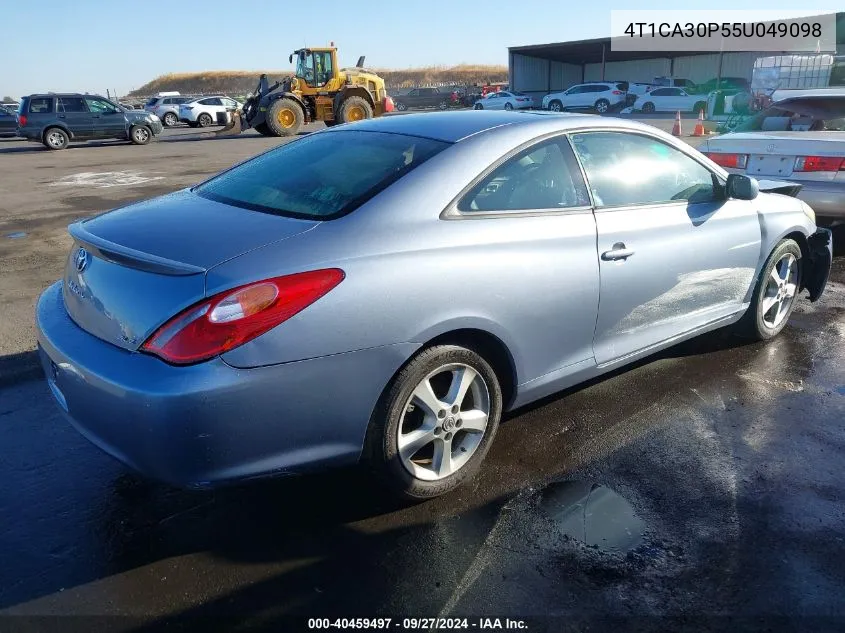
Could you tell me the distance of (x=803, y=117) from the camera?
7.93 meters

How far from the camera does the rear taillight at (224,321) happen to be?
2.21 meters

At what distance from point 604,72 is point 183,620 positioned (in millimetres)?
54081

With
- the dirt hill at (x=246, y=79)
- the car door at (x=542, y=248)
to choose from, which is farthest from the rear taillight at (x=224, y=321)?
the dirt hill at (x=246, y=79)

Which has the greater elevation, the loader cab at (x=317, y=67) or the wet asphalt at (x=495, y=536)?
the loader cab at (x=317, y=67)

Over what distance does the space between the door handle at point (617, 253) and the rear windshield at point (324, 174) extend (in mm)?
901

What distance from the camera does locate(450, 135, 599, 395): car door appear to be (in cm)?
285

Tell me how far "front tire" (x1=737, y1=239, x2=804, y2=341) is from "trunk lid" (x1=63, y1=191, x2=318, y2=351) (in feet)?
10.2

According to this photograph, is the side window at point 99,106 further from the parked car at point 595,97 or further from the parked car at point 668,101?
the parked car at point 668,101

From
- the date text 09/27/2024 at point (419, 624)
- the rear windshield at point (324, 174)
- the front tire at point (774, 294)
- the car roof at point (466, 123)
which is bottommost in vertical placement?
the date text 09/27/2024 at point (419, 624)

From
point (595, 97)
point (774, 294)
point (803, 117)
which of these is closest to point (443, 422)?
point (774, 294)

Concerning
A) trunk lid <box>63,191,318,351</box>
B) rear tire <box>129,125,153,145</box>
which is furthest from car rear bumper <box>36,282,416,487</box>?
rear tire <box>129,125,153,145</box>

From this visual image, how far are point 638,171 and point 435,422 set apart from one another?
1759mm

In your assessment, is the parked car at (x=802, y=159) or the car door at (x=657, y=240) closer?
the car door at (x=657, y=240)

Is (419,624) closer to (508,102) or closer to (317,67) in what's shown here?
(317,67)
